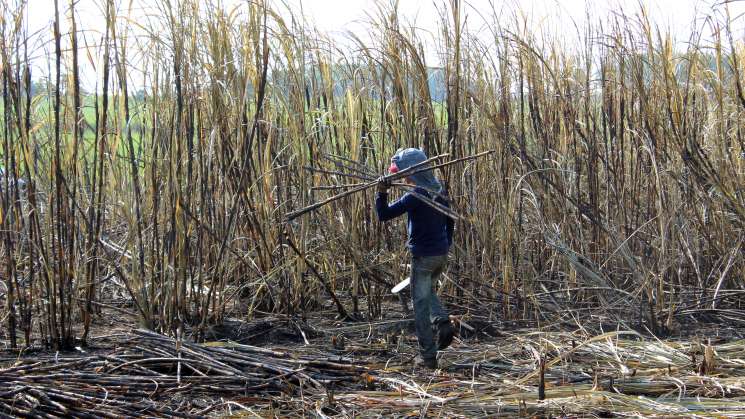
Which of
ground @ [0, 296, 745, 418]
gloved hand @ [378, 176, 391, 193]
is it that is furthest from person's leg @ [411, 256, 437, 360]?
gloved hand @ [378, 176, 391, 193]

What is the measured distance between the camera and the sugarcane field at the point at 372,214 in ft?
12.4

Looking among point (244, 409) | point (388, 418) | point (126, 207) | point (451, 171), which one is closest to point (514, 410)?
point (388, 418)

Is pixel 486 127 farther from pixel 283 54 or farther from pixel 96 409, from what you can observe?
pixel 96 409

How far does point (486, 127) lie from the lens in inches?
183

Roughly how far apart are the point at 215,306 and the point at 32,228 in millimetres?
930

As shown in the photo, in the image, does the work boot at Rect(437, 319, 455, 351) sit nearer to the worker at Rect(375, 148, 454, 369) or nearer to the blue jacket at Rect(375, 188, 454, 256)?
the worker at Rect(375, 148, 454, 369)

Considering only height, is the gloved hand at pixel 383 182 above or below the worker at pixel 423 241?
above

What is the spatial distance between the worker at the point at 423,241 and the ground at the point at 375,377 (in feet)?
0.49

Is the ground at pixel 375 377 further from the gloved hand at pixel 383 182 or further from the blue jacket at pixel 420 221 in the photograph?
the gloved hand at pixel 383 182

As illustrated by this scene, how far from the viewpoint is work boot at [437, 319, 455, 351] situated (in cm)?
400

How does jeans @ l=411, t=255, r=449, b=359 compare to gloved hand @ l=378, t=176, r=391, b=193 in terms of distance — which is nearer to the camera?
gloved hand @ l=378, t=176, r=391, b=193

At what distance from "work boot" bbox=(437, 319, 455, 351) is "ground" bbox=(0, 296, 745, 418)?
7cm

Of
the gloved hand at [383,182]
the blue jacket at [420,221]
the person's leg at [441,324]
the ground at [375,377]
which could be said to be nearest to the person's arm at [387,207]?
the blue jacket at [420,221]

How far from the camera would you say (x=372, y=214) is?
187 inches
